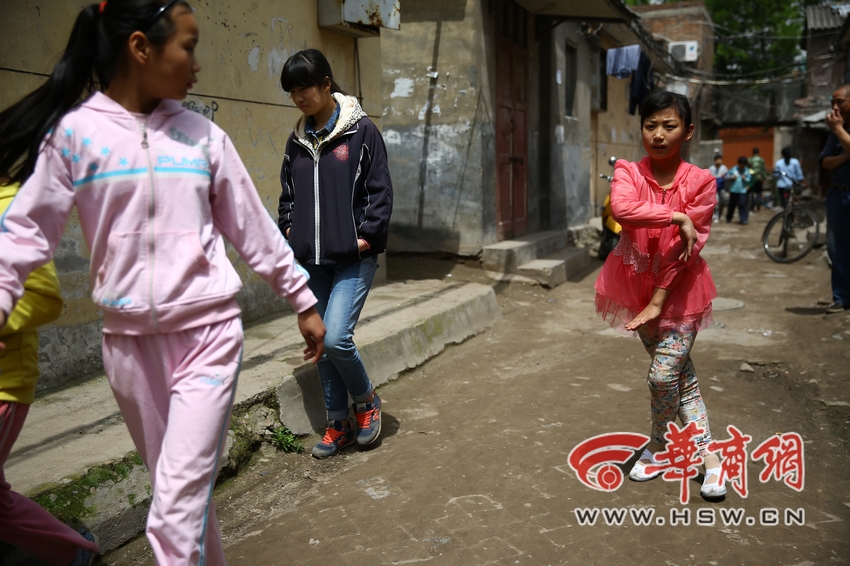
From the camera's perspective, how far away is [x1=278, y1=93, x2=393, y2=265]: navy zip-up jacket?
3.58 meters

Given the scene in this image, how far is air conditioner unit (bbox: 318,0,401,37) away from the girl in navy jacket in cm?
274

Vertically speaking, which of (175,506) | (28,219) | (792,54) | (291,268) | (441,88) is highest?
(792,54)

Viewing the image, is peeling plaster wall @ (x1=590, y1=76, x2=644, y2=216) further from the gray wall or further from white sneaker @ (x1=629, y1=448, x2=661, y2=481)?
white sneaker @ (x1=629, y1=448, x2=661, y2=481)

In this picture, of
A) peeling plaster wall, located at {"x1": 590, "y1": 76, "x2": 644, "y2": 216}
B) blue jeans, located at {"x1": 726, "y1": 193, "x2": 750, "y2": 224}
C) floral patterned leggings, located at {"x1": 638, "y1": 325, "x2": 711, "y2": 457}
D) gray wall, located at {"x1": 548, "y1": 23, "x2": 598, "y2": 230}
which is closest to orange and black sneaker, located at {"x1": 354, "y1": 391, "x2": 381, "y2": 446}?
floral patterned leggings, located at {"x1": 638, "y1": 325, "x2": 711, "y2": 457}

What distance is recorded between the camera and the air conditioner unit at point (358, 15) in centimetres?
612

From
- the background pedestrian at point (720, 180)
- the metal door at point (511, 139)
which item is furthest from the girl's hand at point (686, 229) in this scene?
the background pedestrian at point (720, 180)

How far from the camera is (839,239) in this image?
21.8 feet

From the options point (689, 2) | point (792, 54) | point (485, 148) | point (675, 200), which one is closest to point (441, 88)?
point (485, 148)

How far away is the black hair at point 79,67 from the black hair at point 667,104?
208cm

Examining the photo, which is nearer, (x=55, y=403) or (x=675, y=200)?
(x=675, y=200)

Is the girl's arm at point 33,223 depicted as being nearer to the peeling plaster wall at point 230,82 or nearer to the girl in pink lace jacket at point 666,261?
the girl in pink lace jacket at point 666,261

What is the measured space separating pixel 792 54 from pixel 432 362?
43.5 meters

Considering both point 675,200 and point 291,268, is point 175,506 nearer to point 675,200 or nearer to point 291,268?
point 291,268

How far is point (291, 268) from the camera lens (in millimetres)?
2055
